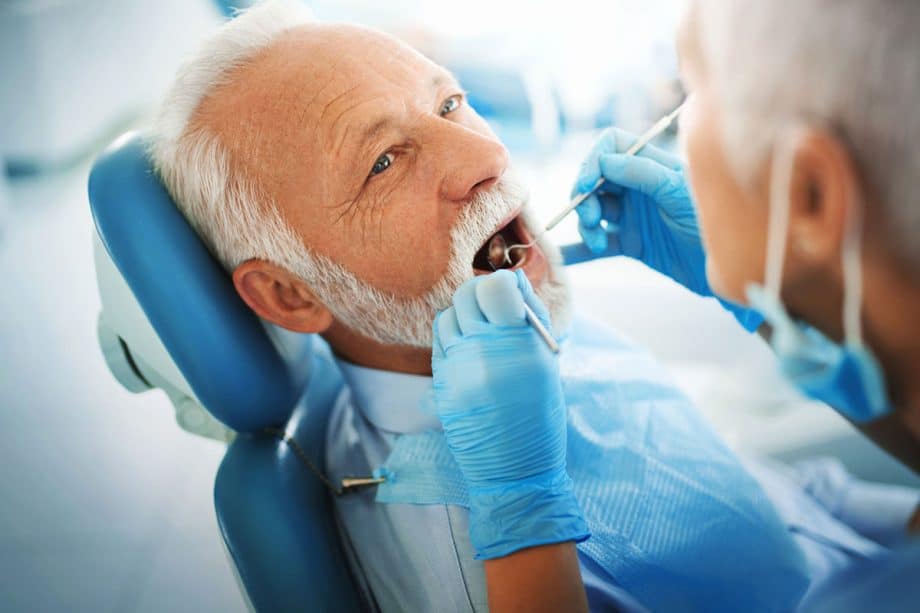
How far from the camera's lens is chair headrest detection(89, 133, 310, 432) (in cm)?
109

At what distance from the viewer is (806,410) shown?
186cm

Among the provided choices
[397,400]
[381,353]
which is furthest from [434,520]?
[381,353]

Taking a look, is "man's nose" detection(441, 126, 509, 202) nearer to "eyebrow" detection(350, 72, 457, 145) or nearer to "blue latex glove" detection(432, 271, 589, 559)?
"eyebrow" detection(350, 72, 457, 145)

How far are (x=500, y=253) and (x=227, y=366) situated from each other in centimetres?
56

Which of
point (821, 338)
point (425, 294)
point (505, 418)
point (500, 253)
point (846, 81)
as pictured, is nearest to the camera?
point (846, 81)

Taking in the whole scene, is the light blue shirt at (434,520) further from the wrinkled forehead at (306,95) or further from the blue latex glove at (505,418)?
the wrinkled forehead at (306,95)

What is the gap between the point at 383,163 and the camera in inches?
46.9

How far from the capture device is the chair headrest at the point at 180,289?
42.8 inches

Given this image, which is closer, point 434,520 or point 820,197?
point 820,197

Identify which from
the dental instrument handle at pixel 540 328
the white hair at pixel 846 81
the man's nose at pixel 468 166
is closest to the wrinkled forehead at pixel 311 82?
the man's nose at pixel 468 166

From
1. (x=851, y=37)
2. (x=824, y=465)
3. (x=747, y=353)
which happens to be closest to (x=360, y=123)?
(x=851, y=37)

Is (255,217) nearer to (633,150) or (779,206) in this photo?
(633,150)

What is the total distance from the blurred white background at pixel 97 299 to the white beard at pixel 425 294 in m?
0.41

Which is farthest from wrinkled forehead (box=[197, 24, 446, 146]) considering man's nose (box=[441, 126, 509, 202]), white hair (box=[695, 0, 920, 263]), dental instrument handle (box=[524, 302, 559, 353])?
white hair (box=[695, 0, 920, 263])
